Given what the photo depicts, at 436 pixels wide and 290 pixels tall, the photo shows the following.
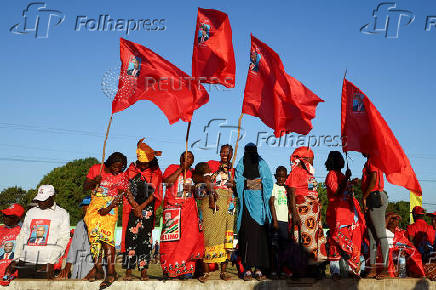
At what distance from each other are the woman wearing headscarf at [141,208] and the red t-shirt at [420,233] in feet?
18.1

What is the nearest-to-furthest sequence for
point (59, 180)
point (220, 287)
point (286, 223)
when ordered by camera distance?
point (220, 287), point (286, 223), point (59, 180)

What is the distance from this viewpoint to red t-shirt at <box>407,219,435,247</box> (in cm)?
884

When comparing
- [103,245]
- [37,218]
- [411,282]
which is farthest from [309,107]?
[37,218]

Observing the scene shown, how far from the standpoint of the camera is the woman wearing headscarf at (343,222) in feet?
21.7

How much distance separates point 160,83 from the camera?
296 inches

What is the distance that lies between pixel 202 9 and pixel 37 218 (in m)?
4.43

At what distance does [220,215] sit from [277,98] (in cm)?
216

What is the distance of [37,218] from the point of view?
6.60 metres

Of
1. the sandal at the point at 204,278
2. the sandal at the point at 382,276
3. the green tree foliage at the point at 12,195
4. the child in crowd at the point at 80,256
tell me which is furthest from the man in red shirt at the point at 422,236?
the green tree foliage at the point at 12,195

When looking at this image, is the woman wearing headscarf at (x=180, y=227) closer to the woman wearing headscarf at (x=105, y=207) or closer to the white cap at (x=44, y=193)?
the woman wearing headscarf at (x=105, y=207)

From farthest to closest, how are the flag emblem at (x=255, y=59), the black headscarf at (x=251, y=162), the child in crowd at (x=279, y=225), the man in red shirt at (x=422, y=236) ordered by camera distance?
1. the man in red shirt at (x=422, y=236)
2. the flag emblem at (x=255, y=59)
3. the black headscarf at (x=251, y=162)
4. the child in crowd at (x=279, y=225)

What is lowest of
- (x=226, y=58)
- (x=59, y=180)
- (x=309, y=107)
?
(x=59, y=180)

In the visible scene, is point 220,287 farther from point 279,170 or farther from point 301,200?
point 279,170

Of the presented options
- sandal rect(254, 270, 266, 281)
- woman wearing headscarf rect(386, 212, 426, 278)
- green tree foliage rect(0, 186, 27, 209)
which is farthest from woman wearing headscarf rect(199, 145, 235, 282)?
green tree foliage rect(0, 186, 27, 209)
